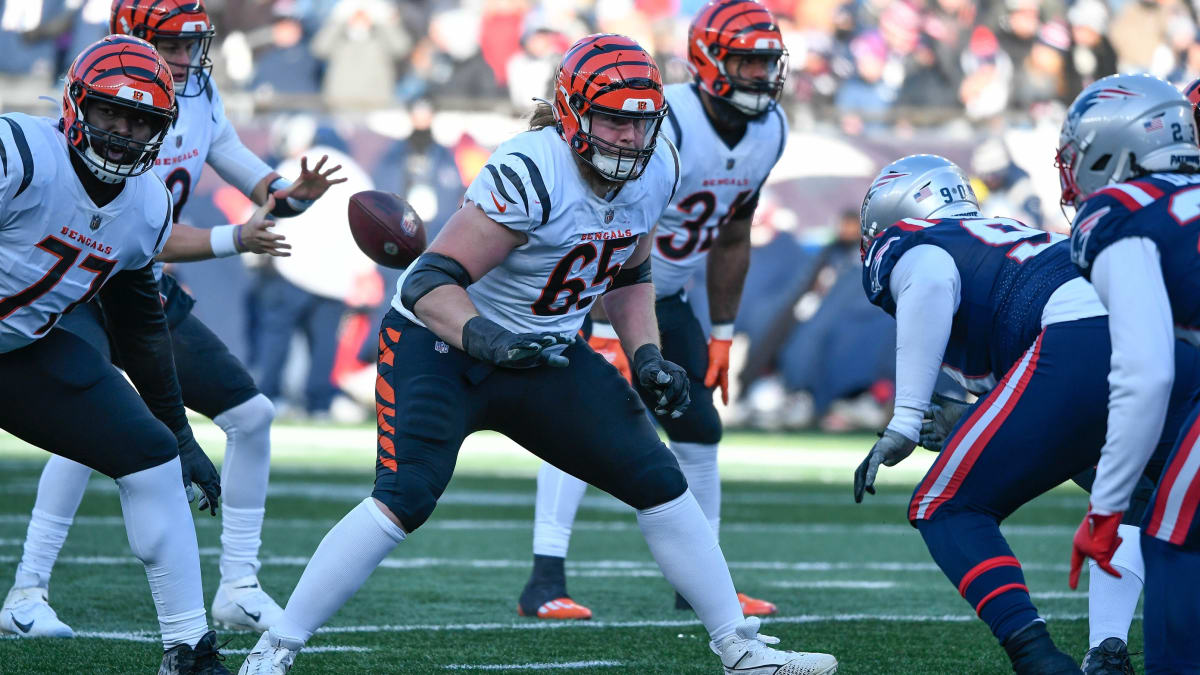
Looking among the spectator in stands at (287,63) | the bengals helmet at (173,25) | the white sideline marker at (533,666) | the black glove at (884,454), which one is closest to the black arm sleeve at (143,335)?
the white sideline marker at (533,666)

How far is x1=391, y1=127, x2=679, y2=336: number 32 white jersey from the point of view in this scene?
3.45 metres

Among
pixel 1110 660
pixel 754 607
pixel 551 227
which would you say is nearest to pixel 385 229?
pixel 551 227

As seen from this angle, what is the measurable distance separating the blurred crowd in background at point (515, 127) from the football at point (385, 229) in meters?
7.06

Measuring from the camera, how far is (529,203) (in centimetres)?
343

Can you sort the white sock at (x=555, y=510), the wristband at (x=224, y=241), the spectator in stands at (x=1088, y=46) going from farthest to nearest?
the spectator in stands at (x=1088, y=46)
the white sock at (x=555, y=510)
the wristband at (x=224, y=241)

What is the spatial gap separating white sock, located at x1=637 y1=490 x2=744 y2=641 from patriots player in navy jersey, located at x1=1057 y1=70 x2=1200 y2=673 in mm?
952

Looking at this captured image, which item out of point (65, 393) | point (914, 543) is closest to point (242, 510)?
point (65, 393)

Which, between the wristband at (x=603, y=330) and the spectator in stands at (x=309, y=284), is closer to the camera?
the wristband at (x=603, y=330)

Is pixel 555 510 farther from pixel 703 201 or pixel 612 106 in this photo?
pixel 612 106

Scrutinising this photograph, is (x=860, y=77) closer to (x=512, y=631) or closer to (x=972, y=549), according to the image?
(x=512, y=631)

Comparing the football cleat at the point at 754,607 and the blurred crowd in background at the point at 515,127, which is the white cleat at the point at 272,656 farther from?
the blurred crowd in background at the point at 515,127

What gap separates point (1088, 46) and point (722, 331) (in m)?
10.2

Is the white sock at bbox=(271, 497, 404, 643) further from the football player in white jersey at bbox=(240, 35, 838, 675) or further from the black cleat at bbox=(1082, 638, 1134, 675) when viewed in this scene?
the black cleat at bbox=(1082, 638, 1134, 675)

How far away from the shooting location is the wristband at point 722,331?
527cm
